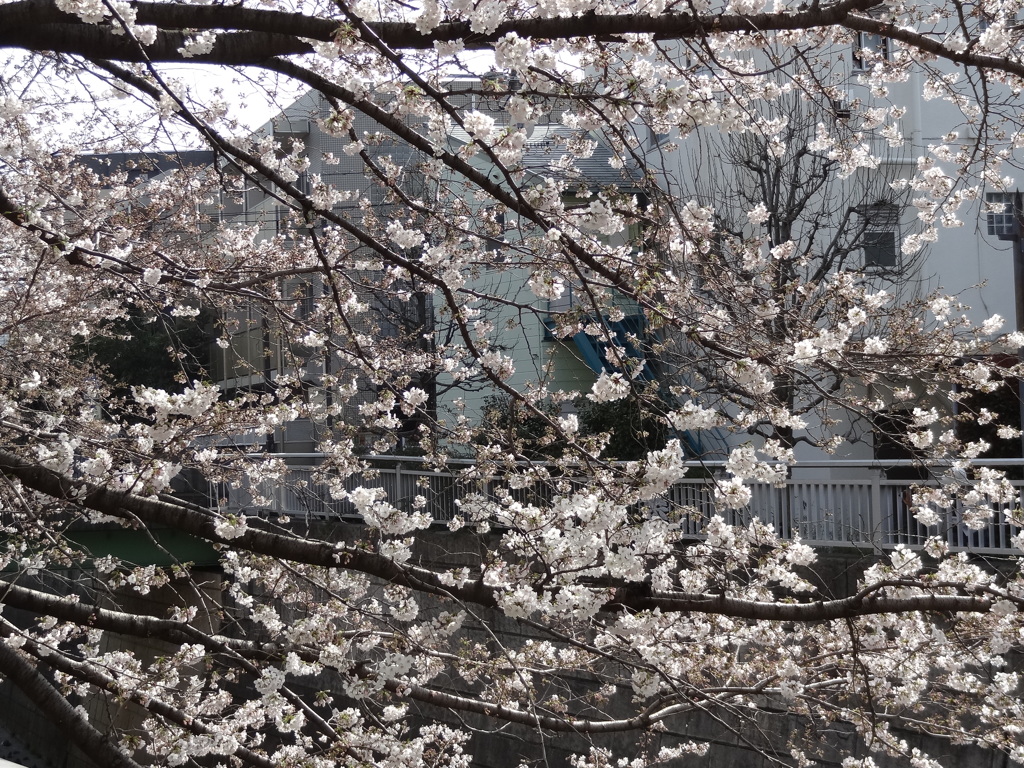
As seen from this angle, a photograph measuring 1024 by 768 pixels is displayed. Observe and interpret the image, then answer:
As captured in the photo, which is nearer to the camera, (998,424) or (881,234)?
(881,234)

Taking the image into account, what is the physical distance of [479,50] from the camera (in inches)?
145

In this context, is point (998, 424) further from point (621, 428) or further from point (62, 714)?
point (62, 714)

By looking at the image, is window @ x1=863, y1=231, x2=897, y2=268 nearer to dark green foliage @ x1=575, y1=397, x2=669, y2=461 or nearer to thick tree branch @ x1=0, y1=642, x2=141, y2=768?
dark green foliage @ x1=575, y1=397, x2=669, y2=461

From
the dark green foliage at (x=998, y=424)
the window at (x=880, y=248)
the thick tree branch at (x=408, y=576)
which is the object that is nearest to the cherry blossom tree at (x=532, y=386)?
the thick tree branch at (x=408, y=576)

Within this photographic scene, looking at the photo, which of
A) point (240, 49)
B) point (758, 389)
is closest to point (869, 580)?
point (758, 389)

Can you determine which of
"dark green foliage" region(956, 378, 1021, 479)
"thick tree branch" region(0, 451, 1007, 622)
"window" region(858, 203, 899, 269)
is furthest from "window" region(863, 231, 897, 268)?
"thick tree branch" region(0, 451, 1007, 622)

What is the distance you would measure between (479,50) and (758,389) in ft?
5.48

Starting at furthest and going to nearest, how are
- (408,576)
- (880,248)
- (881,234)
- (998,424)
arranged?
1. (998,424)
2. (880,248)
3. (881,234)
4. (408,576)

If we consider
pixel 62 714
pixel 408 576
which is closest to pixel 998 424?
pixel 408 576

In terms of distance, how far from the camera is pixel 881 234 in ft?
42.0

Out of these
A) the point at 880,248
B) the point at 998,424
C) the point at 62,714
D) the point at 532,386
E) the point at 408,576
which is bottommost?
the point at 62,714

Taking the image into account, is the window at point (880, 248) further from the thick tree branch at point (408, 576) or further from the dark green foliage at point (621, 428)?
the thick tree branch at point (408, 576)

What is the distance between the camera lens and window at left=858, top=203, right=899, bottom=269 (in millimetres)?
12617

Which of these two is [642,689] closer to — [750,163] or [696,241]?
[696,241]
